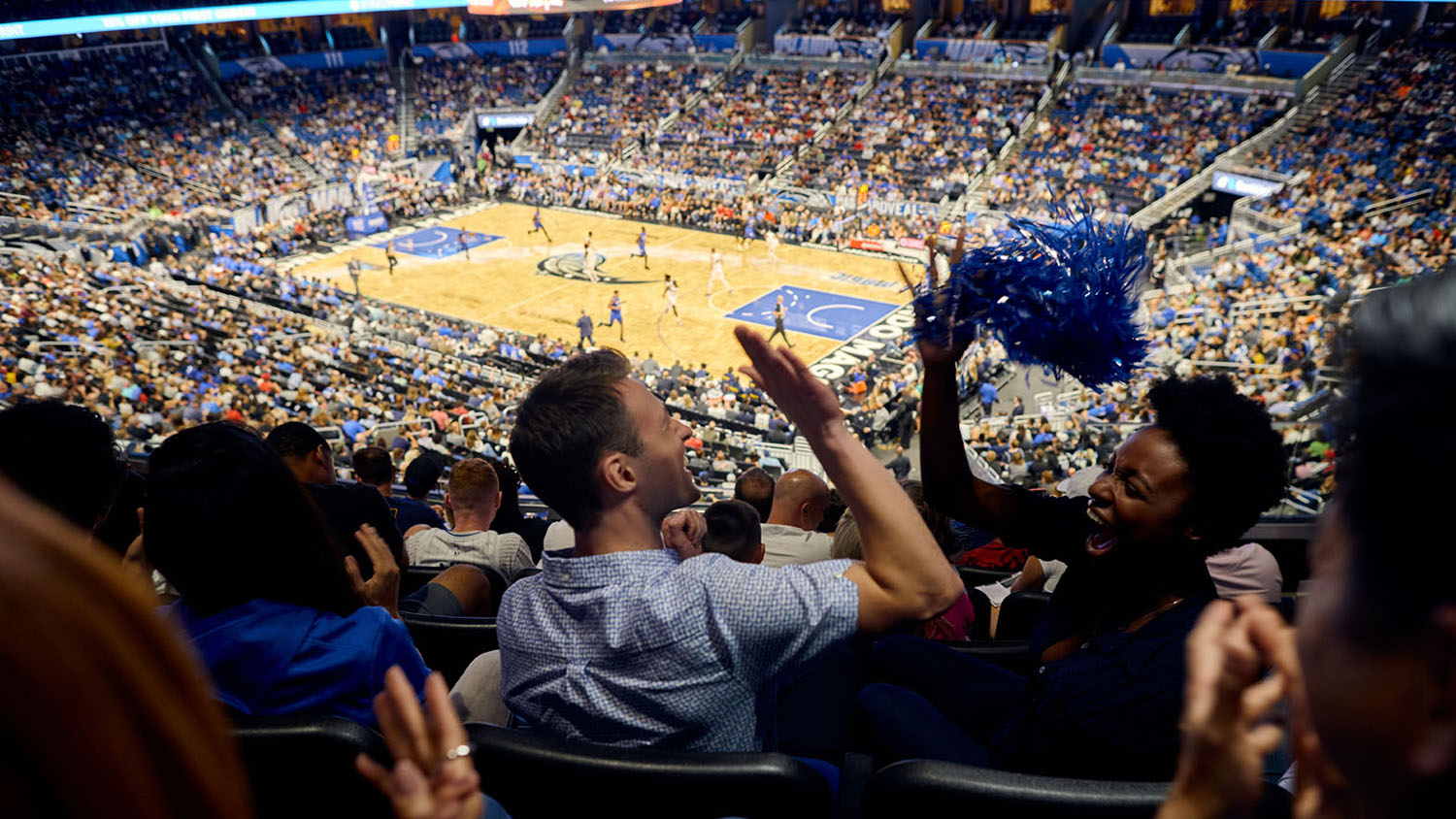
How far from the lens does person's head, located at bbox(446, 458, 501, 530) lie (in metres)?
5.06

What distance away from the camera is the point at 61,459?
9.45 ft

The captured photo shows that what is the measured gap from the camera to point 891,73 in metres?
37.1

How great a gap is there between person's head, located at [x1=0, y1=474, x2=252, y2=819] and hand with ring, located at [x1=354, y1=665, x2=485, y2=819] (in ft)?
1.30

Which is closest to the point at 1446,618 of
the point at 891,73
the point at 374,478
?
the point at 374,478

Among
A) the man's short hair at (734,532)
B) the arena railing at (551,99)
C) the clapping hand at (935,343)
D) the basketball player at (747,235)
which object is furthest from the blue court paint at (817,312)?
the clapping hand at (935,343)

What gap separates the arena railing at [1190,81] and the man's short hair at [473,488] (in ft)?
101

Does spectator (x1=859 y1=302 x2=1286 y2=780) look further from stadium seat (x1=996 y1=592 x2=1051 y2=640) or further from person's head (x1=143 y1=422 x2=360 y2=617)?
person's head (x1=143 y1=422 x2=360 y2=617)

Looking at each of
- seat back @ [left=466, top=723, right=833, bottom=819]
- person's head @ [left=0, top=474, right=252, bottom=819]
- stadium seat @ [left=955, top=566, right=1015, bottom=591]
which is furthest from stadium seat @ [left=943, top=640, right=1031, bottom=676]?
person's head @ [left=0, top=474, right=252, bottom=819]

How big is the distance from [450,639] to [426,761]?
199 centimetres

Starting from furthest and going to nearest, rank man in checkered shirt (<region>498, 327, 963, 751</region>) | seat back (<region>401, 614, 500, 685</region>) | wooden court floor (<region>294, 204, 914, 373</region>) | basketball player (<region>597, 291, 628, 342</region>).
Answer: wooden court floor (<region>294, 204, 914, 373</region>) → basketball player (<region>597, 291, 628, 342</region>) → seat back (<region>401, 614, 500, 685</region>) → man in checkered shirt (<region>498, 327, 963, 751</region>)

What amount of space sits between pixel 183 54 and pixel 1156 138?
121 feet

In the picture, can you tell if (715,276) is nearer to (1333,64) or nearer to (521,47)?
(1333,64)

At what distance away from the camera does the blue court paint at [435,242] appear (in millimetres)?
29005

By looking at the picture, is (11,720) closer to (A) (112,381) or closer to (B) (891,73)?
(A) (112,381)
